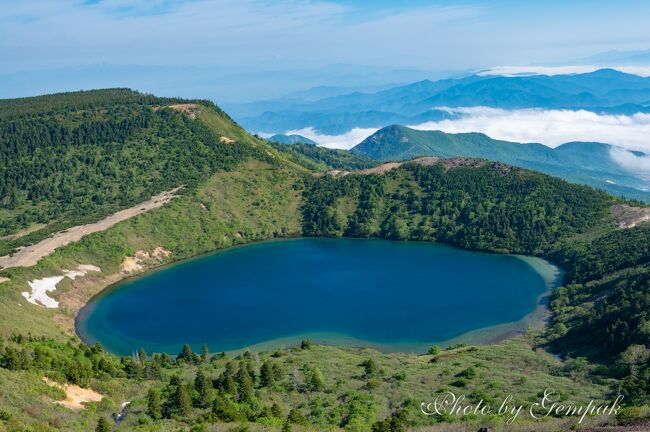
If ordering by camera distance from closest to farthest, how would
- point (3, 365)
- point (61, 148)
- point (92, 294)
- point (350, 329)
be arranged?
point (3, 365)
point (350, 329)
point (92, 294)
point (61, 148)

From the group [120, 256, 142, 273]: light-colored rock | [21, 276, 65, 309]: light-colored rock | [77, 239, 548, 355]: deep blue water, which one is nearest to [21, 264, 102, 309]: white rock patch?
[21, 276, 65, 309]: light-colored rock

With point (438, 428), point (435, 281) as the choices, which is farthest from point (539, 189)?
point (438, 428)

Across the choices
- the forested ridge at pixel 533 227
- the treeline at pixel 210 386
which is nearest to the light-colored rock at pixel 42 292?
the treeline at pixel 210 386

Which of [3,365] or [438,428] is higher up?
[3,365]

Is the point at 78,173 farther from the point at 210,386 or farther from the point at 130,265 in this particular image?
the point at 210,386

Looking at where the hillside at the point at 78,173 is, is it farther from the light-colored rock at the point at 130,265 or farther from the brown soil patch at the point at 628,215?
the brown soil patch at the point at 628,215

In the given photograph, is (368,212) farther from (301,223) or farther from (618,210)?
(618,210)
